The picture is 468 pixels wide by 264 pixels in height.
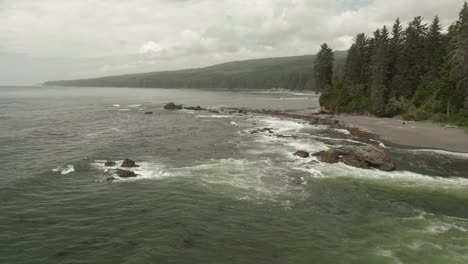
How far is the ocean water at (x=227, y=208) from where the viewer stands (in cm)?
2119

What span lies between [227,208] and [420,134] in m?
46.9

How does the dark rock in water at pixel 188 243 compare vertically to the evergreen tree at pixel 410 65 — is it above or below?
below

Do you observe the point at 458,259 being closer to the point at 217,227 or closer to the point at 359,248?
the point at 359,248

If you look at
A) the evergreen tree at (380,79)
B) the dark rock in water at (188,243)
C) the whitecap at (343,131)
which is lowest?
the dark rock in water at (188,243)

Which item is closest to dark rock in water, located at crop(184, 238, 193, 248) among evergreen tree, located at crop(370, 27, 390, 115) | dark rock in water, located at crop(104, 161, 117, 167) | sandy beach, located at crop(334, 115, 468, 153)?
dark rock in water, located at crop(104, 161, 117, 167)

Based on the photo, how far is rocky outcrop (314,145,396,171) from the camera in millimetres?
40516

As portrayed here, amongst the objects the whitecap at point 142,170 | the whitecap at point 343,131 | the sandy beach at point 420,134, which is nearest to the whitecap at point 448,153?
the sandy beach at point 420,134

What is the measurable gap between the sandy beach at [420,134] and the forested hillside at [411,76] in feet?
20.8

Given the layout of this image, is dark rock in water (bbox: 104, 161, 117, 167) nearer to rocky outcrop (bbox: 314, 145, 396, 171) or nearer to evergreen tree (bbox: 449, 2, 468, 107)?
rocky outcrop (bbox: 314, 145, 396, 171)

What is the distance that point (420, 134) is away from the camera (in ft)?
196

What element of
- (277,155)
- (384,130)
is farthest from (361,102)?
(277,155)

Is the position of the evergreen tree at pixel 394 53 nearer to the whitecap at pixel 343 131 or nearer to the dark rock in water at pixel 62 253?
the whitecap at pixel 343 131

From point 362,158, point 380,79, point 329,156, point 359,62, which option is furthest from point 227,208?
point 359,62

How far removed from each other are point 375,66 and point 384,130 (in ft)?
96.4
